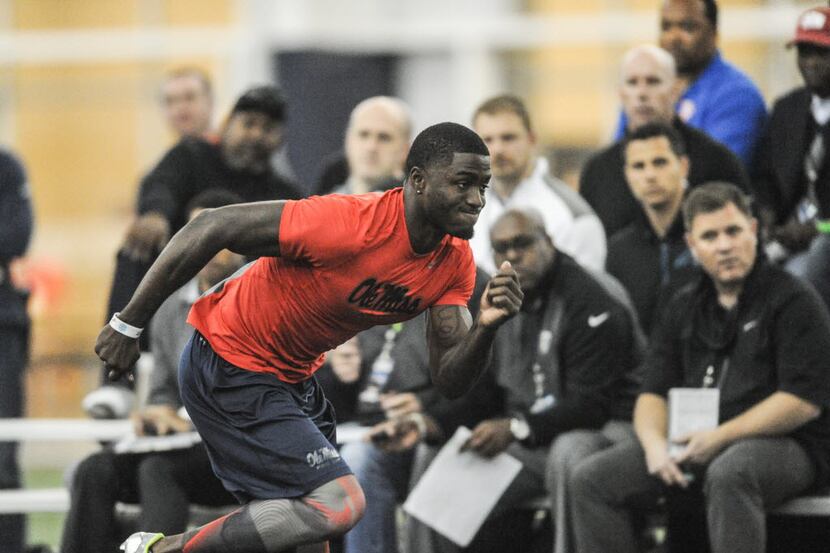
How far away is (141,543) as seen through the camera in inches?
245

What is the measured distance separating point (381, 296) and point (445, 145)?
24.2 inches

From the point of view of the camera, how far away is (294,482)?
6.08 metres

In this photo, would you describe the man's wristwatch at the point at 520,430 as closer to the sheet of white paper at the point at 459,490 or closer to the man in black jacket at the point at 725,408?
the sheet of white paper at the point at 459,490

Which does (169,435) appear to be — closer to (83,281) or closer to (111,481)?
(111,481)

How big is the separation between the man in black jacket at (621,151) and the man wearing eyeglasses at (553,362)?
35.7 inches

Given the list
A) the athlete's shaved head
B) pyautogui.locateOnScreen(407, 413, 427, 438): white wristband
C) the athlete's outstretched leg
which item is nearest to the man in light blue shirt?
pyautogui.locateOnScreen(407, 413, 427, 438): white wristband

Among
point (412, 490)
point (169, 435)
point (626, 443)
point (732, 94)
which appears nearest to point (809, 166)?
point (732, 94)

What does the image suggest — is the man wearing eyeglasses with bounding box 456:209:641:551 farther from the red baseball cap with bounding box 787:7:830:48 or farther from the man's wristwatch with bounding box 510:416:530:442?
the red baseball cap with bounding box 787:7:830:48

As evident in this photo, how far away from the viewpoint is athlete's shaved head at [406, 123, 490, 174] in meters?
5.86

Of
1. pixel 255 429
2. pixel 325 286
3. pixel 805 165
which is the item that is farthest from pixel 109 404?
pixel 805 165

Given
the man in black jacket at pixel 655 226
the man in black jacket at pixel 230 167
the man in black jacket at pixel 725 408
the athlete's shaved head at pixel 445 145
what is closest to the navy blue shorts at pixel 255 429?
the athlete's shaved head at pixel 445 145

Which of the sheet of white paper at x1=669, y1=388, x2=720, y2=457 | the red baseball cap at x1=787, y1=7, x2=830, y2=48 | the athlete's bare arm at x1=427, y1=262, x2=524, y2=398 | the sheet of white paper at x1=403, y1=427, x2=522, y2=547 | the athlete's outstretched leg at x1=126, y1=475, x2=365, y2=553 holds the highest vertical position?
the red baseball cap at x1=787, y1=7, x2=830, y2=48

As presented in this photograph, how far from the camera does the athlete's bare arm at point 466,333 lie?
584cm

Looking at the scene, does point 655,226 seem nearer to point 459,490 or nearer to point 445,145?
point 459,490
